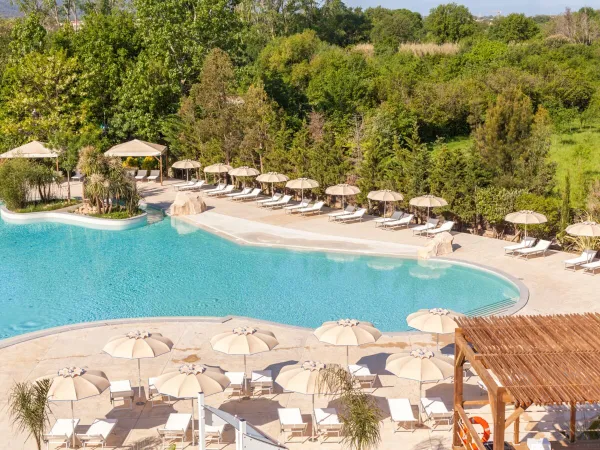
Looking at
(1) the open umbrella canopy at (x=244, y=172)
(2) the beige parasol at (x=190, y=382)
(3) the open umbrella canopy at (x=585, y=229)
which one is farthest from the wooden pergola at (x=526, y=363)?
(1) the open umbrella canopy at (x=244, y=172)

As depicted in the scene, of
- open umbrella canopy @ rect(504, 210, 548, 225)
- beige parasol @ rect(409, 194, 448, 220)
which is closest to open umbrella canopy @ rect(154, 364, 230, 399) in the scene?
open umbrella canopy @ rect(504, 210, 548, 225)

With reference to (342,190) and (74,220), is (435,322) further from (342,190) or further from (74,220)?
(74,220)

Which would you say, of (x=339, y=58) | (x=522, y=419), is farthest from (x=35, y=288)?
(x=339, y=58)

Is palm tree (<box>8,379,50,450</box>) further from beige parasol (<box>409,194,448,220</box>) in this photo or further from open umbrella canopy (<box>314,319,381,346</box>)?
beige parasol (<box>409,194,448,220</box>)

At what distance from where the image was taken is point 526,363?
8125mm

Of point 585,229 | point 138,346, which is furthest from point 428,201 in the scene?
point 138,346

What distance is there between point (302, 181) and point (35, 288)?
11087 mm

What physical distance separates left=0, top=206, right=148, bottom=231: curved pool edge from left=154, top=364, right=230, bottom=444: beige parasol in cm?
1595

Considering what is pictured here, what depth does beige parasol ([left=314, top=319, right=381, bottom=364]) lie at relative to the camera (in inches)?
478

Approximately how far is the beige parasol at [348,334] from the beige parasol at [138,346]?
279cm

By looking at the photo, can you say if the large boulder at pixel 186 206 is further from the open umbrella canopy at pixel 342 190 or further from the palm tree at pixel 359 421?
the palm tree at pixel 359 421

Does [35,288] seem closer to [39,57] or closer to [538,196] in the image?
[538,196]

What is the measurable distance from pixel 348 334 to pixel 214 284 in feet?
26.3

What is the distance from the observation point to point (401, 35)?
3142 inches
